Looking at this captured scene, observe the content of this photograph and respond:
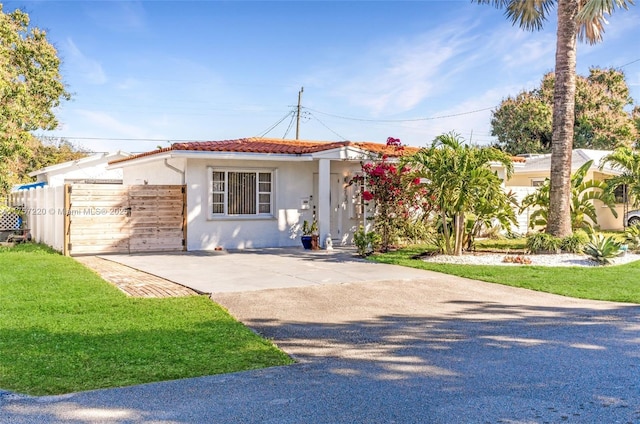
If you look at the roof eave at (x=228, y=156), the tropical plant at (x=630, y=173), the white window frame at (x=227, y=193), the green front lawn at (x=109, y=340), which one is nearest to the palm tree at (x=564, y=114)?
the tropical plant at (x=630, y=173)

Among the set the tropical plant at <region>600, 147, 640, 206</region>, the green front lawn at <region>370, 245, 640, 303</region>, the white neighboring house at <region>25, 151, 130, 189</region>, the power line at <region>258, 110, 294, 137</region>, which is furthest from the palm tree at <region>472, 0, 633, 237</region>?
the power line at <region>258, 110, 294, 137</region>

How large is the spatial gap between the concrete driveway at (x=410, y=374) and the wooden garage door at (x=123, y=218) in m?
7.62

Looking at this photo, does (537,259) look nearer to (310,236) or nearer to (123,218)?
(310,236)

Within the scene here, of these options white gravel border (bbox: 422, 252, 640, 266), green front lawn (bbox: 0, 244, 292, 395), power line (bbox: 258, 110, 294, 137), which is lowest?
green front lawn (bbox: 0, 244, 292, 395)

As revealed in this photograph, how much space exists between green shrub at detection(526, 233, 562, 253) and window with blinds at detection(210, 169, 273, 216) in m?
7.55

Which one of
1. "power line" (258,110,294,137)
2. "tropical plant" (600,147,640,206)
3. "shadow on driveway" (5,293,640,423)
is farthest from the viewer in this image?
"power line" (258,110,294,137)

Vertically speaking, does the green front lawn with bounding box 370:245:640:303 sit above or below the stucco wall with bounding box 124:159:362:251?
below

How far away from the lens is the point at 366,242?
50.3 ft

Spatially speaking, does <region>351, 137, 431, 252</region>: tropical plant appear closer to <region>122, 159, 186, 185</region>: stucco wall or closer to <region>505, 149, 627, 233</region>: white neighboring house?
<region>122, 159, 186, 185</region>: stucco wall

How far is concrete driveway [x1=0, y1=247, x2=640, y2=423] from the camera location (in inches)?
177

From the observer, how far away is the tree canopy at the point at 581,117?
36375 millimetres

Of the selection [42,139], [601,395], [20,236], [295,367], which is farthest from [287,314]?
[42,139]

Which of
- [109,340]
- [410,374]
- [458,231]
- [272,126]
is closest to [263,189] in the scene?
[458,231]

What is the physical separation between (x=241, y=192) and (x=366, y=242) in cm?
424
